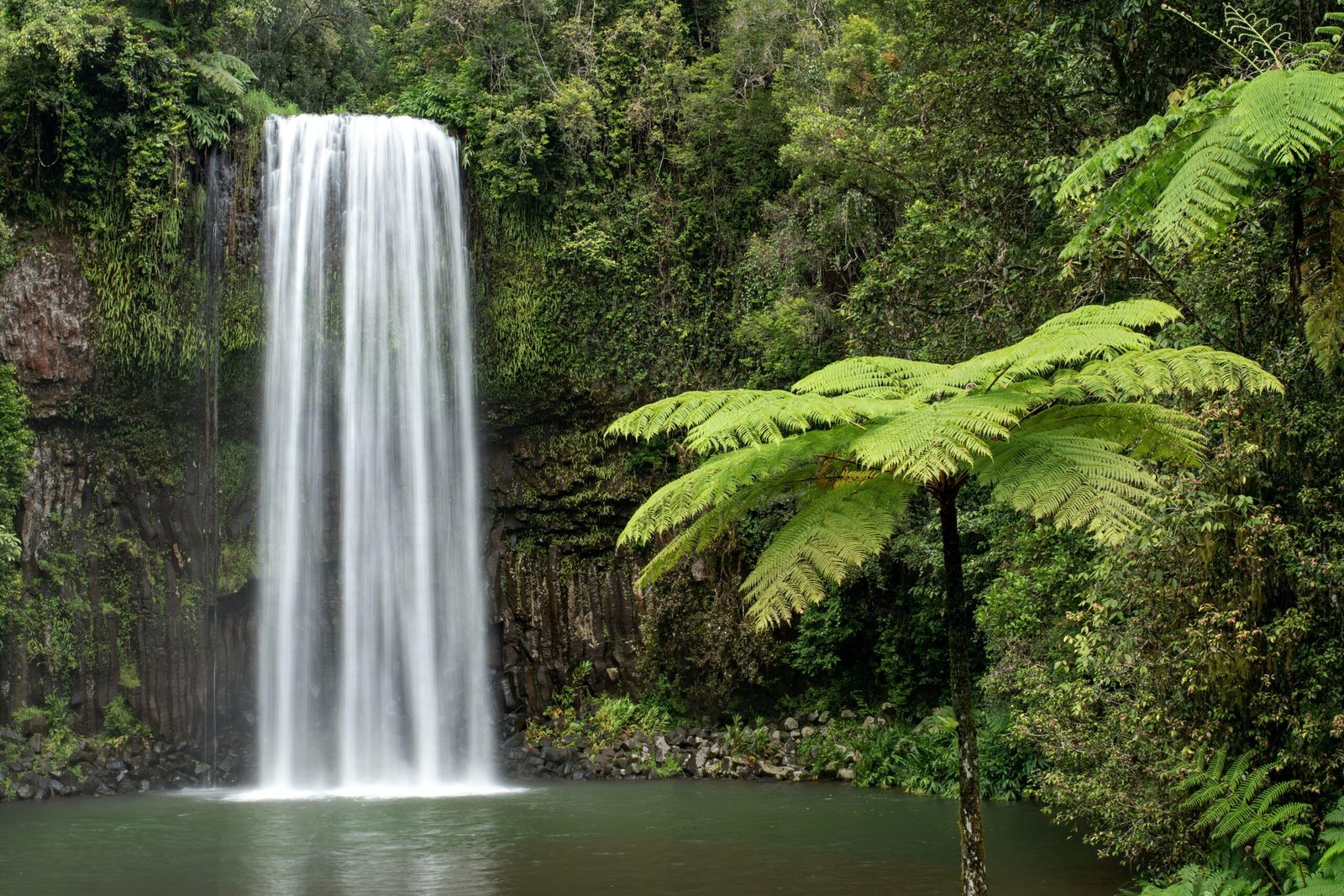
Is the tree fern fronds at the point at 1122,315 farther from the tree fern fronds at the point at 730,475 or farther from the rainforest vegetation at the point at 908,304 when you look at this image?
the tree fern fronds at the point at 730,475

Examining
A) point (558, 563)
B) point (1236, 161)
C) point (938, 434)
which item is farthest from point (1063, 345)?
point (558, 563)

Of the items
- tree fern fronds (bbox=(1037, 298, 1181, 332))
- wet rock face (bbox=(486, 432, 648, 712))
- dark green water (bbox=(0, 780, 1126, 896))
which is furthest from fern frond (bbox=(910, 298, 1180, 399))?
wet rock face (bbox=(486, 432, 648, 712))

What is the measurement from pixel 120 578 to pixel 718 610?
9.96m

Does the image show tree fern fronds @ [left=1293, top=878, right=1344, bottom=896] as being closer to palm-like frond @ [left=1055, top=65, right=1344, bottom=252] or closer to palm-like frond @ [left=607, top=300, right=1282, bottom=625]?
palm-like frond @ [left=607, top=300, right=1282, bottom=625]

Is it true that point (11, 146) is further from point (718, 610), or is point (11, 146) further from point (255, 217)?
point (718, 610)

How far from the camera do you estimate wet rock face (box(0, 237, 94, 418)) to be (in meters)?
17.3

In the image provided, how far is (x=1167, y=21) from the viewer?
29.5 ft

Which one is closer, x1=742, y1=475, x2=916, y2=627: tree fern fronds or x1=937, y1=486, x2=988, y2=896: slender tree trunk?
x1=937, y1=486, x2=988, y2=896: slender tree trunk

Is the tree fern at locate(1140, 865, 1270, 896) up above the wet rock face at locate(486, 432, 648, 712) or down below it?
below

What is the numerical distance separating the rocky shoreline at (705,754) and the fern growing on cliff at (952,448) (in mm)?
10798

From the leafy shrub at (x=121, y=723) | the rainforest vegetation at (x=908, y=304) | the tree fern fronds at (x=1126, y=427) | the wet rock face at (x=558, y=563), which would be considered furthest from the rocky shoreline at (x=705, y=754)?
the tree fern fronds at (x=1126, y=427)

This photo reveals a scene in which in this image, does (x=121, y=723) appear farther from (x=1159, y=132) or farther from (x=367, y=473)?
(x=1159, y=132)

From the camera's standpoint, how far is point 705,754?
16906mm

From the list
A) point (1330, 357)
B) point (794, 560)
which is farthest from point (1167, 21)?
point (794, 560)
